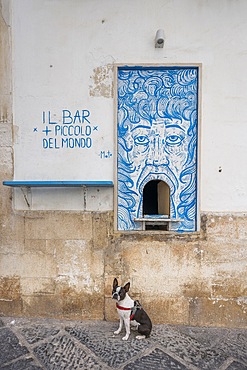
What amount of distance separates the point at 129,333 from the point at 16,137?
349 centimetres

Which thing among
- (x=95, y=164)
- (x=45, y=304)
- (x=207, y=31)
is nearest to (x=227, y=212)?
(x=95, y=164)

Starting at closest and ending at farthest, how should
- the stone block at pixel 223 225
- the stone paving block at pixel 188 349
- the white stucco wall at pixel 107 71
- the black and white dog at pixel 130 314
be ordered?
the stone paving block at pixel 188 349 < the black and white dog at pixel 130 314 < the white stucco wall at pixel 107 71 < the stone block at pixel 223 225

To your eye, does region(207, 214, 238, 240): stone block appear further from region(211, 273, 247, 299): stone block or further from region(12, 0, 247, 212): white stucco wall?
region(211, 273, 247, 299): stone block

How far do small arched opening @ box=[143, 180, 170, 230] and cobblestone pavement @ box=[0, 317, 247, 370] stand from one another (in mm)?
1672

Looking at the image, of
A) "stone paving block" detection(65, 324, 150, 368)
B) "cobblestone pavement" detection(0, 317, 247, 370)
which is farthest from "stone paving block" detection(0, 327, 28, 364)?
"stone paving block" detection(65, 324, 150, 368)

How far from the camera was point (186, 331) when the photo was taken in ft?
12.8


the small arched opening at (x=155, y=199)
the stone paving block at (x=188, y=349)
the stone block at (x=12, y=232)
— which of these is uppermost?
the small arched opening at (x=155, y=199)

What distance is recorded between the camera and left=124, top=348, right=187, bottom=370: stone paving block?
3.13 meters

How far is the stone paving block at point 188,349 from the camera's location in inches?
128

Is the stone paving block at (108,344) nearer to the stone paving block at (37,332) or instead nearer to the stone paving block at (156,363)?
the stone paving block at (156,363)

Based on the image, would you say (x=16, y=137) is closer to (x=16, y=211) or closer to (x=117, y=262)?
(x=16, y=211)

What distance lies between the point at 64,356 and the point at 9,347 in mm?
823

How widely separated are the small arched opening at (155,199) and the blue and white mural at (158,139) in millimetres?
213

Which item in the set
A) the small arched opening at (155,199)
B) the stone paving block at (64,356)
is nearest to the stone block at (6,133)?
the small arched opening at (155,199)
